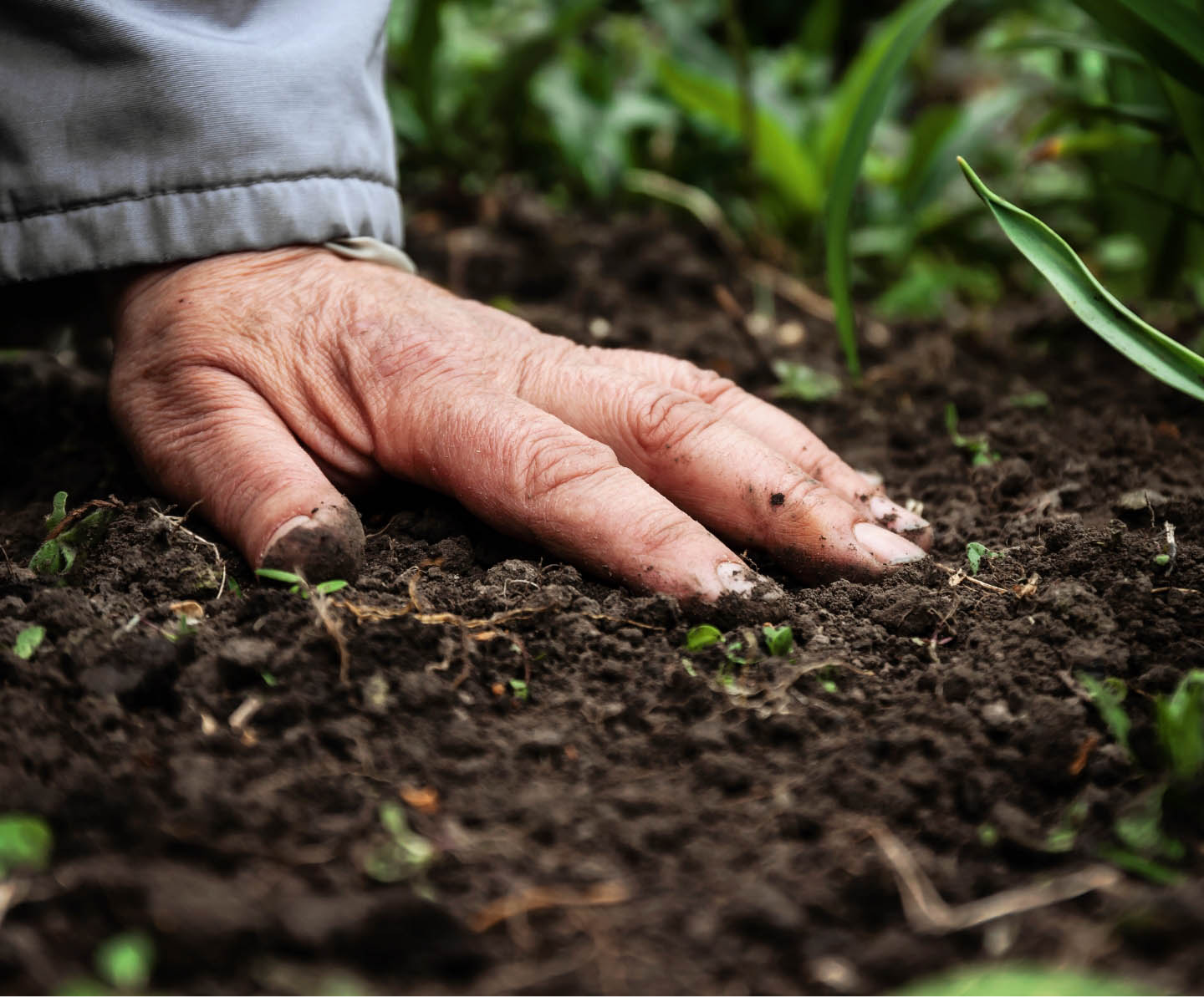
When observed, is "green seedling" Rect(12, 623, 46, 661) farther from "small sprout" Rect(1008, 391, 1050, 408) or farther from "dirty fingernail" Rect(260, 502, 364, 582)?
"small sprout" Rect(1008, 391, 1050, 408)

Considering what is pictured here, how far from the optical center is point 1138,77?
1.93m

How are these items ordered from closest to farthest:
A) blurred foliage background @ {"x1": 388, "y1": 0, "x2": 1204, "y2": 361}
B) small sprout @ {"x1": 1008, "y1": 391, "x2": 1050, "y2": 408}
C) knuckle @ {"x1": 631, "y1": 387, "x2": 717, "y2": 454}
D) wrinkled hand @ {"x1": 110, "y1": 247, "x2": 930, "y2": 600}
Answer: wrinkled hand @ {"x1": 110, "y1": 247, "x2": 930, "y2": 600}
knuckle @ {"x1": 631, "y1": 387, "x2": 717, "y2": 454}
small sprout @ {"x1": 1008, "y1": 391, "x2": 1050, "y2": 408}
blurred foliage background @ {"x1": 388, "y1": 0, "x2": 1204, "y2": 361}

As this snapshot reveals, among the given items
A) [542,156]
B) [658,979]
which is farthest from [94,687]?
[542,156]

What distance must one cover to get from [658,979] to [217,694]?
49 cm

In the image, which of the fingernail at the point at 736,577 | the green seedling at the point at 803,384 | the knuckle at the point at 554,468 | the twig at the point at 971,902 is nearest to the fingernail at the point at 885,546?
the fingernail at the point at 736,577

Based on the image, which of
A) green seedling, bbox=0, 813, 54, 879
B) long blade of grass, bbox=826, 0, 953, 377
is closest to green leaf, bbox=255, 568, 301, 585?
green seedling, bbox=0, 813, 54, 879

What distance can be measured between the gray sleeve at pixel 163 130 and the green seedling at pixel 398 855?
952 millimetres

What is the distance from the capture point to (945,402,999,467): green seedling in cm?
156

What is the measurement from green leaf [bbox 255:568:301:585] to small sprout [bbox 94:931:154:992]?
1.37 ft

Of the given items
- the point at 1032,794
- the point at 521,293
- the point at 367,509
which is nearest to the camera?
the point at 1032,794

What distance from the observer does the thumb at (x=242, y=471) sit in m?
1.09

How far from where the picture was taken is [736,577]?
1097 mm

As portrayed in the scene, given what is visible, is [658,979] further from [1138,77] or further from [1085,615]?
[1138,77]

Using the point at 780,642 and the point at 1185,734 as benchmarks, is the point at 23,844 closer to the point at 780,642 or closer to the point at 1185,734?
the point at 780,642
